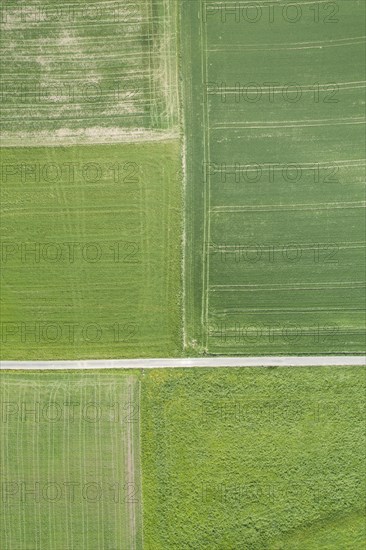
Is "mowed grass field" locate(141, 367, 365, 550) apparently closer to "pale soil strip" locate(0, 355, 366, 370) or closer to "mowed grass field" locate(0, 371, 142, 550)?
"pale soil strip" locate(0, 355, 366, 370)

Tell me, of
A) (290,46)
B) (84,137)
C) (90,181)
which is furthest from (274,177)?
(84,137)

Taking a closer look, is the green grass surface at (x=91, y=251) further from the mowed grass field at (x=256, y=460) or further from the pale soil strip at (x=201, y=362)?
the mowed grass field at (x=256, y=460)

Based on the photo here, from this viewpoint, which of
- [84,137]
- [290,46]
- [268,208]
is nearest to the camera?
[290,46]

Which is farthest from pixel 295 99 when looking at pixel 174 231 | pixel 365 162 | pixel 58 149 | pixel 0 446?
pixel 0 446

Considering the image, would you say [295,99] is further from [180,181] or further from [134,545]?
→ [134,545]

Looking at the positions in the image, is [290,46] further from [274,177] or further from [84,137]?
[84,137]

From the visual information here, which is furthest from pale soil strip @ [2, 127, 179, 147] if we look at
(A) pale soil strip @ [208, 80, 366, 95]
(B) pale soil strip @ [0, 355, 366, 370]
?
(B) pale soil strip @ [0, 355, 366, 370]
